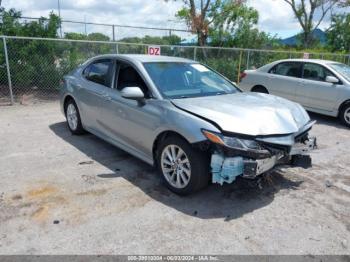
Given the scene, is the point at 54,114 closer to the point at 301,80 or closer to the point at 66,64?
the point at 66,64

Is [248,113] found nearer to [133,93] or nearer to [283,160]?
[283,160]

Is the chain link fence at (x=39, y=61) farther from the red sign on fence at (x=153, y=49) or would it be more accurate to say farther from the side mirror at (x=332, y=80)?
the side mirror at (x=332, y=80)

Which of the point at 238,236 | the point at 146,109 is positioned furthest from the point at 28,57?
the point at 238,236

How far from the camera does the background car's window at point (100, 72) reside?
5.23 metres

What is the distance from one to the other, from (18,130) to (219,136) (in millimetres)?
4848

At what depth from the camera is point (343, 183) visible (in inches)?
180

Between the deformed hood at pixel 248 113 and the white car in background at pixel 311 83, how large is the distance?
4.22 meters

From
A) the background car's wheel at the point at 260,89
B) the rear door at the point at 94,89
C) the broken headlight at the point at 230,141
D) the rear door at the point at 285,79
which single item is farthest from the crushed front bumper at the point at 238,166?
the background car's wheel at the point at 260,89

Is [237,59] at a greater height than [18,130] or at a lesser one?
greater

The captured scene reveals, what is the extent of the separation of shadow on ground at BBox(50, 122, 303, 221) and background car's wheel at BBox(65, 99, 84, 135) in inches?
39.3

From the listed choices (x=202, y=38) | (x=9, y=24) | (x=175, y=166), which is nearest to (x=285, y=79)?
(x=175, y=166)

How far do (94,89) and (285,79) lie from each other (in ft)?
18.7

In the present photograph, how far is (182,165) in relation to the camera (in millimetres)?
3869

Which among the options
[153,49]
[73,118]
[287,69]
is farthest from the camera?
[153,49]
